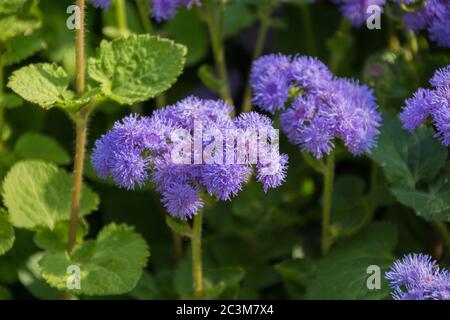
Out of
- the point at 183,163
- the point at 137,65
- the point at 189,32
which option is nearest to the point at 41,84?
the point at 137,65

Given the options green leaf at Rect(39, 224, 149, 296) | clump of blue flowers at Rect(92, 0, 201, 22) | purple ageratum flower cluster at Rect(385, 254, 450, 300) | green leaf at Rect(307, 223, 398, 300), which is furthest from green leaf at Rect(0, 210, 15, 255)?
purple ageratum flower cluster at Rect(385, 254, 450, 300)

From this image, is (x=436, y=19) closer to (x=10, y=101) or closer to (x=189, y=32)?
(x=189, y=32)

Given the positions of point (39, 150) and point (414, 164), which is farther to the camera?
point (39, 150)

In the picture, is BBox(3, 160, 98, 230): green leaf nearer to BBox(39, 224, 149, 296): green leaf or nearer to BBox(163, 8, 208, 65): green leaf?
BBox(39, 224, 149, 296): green leaf

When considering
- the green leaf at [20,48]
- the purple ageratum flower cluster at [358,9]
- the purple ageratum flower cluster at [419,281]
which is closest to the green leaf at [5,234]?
the green leaf at [20,48]

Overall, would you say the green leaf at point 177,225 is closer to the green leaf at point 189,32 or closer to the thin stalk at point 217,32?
the thin stalk at point 217,32

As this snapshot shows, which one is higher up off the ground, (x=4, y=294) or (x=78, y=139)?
(x=78, y=139)
